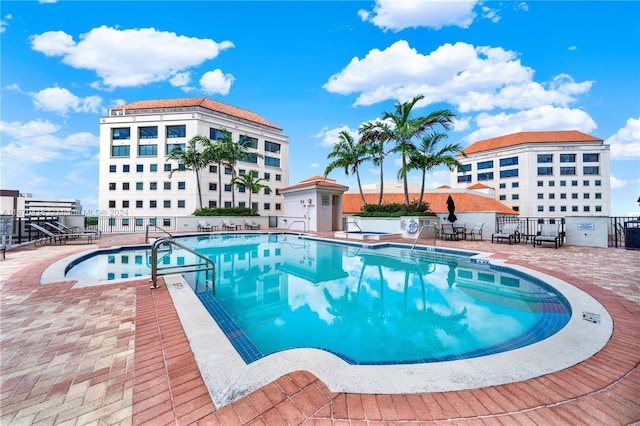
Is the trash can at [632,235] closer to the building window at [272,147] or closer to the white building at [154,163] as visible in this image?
the white building at [154,163]

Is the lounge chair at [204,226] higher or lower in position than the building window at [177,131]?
lower

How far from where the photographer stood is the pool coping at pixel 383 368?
6.82 feet

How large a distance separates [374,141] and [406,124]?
2522 millimetres

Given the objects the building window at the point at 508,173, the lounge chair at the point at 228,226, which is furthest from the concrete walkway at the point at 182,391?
the building window at the point at 508,173

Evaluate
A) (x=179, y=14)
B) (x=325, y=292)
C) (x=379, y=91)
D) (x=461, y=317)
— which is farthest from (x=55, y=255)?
(x=379, y=91)

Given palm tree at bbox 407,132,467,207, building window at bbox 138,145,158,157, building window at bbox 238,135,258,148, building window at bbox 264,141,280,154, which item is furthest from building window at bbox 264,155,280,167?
palm tree at bbox 407,132,467,207

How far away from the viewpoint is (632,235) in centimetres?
958

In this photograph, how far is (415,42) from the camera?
20.2 metres

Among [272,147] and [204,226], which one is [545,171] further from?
[204,226]

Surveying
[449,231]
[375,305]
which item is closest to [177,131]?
[449,231]

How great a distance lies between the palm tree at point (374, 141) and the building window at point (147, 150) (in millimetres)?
28812

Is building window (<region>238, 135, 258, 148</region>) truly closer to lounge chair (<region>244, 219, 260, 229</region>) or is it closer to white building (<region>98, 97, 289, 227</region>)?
white building (<region>98, 97, 289, 227</region>)

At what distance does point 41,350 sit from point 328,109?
29862 mm

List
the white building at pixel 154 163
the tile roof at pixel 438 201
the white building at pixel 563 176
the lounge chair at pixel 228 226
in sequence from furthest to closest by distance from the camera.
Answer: the white building at pixel 563 176 → the white building at pixel 154 163 → the tile roof at pixel 438 201 → the lounge chair at pixel 228 226
